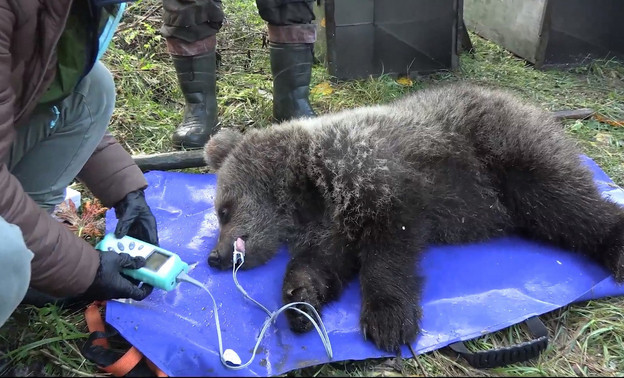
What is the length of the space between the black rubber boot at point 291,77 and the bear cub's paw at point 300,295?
7.17 ft

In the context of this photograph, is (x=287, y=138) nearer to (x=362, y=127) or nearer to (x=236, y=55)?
(x=362, y=127)

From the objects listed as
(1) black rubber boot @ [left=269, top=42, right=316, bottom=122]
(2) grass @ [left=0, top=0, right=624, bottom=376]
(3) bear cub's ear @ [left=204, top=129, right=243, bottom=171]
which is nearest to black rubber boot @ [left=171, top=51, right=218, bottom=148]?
(2) grass @ [left=0, top=0, right=624, bottom=376]

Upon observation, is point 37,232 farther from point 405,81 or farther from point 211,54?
point 405,81

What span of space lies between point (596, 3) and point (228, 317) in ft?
19.7

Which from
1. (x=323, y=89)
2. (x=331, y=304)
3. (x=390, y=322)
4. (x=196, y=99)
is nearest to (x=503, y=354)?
(x=390, y=322)

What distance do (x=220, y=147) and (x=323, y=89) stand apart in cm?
243

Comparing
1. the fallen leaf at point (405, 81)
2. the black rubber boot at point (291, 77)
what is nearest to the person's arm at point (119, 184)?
the black rubber boot at point (291, 77)

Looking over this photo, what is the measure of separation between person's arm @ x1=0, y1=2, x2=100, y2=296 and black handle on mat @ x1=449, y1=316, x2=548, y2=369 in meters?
1.78

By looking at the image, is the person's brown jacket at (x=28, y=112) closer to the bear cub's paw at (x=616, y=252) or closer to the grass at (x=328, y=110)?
the grass at (x=328, y=110)

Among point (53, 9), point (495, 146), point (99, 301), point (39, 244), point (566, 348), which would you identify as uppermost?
point (53, 9)

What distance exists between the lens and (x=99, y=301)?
2.95m

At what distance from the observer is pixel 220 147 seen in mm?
3924

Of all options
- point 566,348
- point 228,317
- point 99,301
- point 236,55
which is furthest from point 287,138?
point 236,55

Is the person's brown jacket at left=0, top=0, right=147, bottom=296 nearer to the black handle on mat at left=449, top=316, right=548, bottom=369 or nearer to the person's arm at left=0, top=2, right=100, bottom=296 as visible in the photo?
the person's arm at left=0, top=2, right=100, bottom=296
